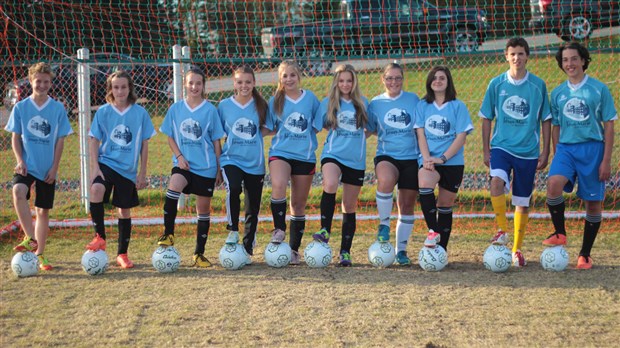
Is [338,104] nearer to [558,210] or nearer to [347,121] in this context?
[347,121]

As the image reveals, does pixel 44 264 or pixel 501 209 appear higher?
pixel 501 209

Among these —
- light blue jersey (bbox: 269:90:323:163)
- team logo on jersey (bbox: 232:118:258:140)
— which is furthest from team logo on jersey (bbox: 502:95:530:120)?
team logo on jersey (bbox: 232:118:258:140)

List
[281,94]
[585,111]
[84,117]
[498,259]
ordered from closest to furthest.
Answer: [498,259] < [585,111] < [281,94] < [84,117]

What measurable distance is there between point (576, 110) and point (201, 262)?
3.31 m

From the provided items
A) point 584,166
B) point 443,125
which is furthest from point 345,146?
point 584,166

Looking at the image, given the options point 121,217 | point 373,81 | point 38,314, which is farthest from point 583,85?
point 373,81

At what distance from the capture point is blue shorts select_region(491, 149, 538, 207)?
627 centimetres

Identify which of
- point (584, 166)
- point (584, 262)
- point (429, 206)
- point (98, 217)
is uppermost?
point (584, 166)

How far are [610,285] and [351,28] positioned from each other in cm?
776

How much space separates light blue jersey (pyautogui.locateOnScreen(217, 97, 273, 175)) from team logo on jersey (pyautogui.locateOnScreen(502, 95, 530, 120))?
209 centimetres

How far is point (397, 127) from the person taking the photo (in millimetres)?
6312

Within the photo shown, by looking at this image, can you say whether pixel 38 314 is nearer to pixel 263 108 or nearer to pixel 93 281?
pixel 93 281

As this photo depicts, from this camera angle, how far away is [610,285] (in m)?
5.61

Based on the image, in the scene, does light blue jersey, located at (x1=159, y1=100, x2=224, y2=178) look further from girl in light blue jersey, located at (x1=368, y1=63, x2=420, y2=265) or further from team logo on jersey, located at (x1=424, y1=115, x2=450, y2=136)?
team logo on jersey, located at (x1=424, y1=115, x2=450, y2=136)
